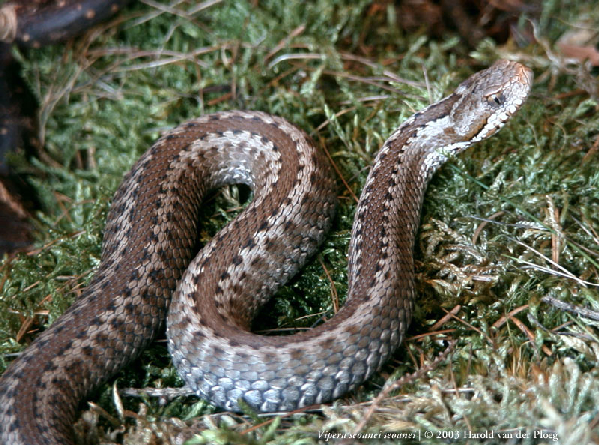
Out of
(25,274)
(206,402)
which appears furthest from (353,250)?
(25,274)

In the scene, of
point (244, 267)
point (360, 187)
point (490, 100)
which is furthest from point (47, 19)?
point (490, 100)

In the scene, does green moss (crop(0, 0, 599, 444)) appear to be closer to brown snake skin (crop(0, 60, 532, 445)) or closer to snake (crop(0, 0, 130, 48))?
brown snake skin (crop(0, 60, 532, 445))

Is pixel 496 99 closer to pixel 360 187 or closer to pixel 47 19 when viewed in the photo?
pixel 360 187

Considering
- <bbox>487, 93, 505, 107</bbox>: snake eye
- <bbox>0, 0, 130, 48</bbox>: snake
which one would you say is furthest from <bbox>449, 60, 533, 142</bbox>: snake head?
<bbox>0, 0, 130, 48</bbox>: snake

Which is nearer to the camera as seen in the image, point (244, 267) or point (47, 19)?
point (244, 267)

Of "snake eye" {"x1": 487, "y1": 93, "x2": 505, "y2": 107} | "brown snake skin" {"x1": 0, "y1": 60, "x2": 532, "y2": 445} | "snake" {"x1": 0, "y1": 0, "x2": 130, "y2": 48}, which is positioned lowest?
Answer: "brown snake skin" {"x1": 0, "y1": 60, "x2": 532, "y2": 445}

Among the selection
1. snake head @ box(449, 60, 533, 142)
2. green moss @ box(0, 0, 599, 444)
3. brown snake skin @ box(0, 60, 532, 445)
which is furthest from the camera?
snake head @ box(449, 60, 533, 142)

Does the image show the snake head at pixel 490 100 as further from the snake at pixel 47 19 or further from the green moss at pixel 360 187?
the snake at pixel 47 19
